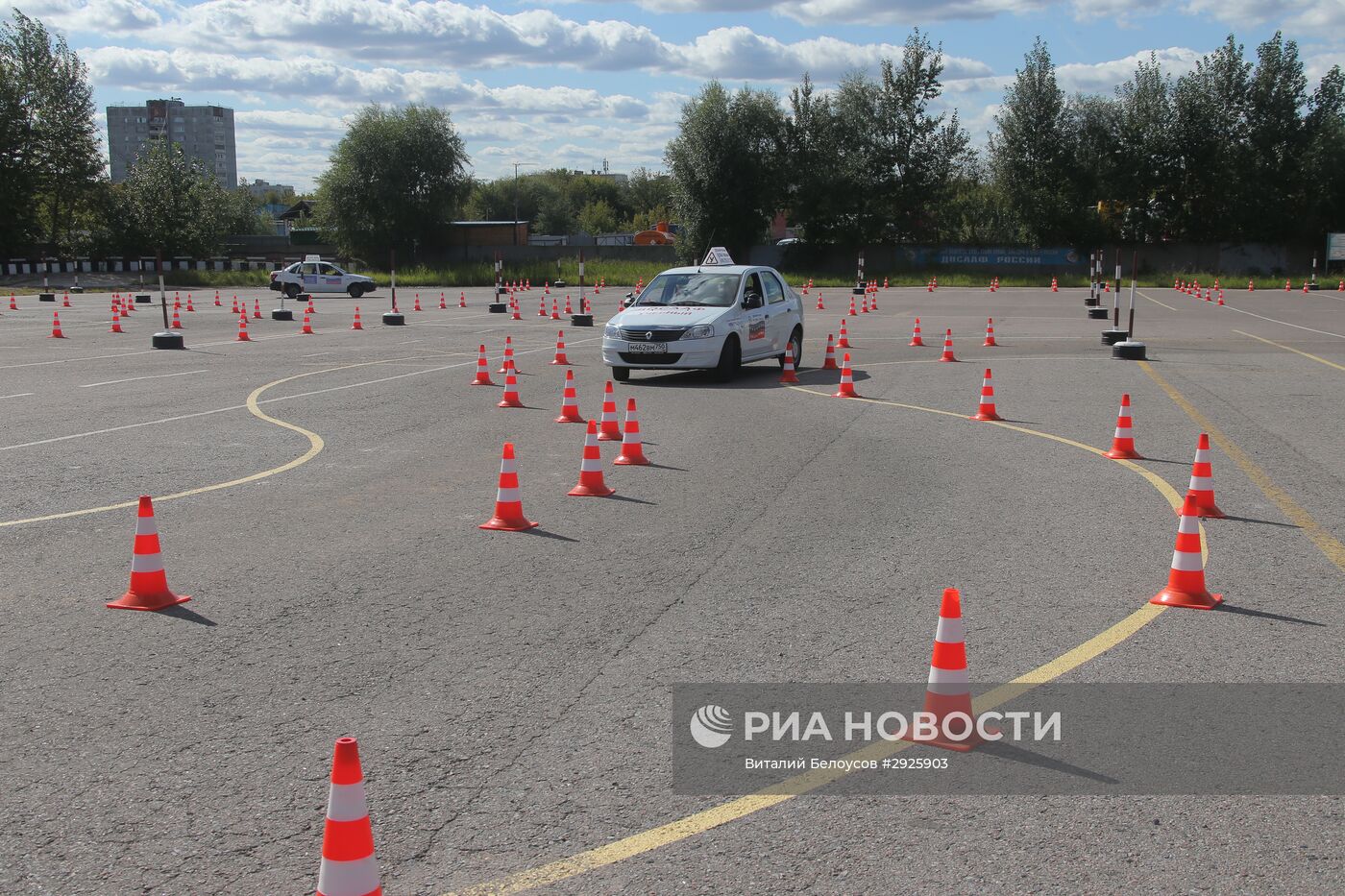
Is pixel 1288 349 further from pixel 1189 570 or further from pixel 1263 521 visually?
pixel 1189 570

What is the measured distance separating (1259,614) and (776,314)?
1405 centimetres

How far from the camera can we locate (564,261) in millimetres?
73750

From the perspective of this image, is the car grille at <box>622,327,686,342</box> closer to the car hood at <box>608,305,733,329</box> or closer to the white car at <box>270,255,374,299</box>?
the car hood at <box>608,305,733,329</box>

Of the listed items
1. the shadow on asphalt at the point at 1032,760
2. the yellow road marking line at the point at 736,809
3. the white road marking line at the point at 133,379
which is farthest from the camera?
the white road marking line at the point at 133,379

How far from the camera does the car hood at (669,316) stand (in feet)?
60.4

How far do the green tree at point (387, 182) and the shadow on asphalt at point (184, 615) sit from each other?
74084mm

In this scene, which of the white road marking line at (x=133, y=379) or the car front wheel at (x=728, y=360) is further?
the car front wheel at (x=728, y=360)

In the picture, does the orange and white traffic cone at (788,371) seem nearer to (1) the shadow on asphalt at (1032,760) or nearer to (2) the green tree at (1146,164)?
(1) the shadow on asphalt at (1032,760)

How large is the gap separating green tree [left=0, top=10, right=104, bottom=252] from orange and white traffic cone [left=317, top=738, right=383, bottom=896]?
7745cm

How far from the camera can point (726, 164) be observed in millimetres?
73000

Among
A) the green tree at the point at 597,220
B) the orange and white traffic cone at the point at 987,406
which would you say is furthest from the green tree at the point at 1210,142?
the green tree at the point at 597,220

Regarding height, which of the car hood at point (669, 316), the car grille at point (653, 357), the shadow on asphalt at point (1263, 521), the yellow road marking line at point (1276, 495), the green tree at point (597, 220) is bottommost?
the shadow on asphalt at point (1263, 521)

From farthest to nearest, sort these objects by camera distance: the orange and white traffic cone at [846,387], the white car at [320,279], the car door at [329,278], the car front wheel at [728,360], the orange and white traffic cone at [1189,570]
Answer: the car door at [329,278] → the white car at [320,279] → the car front wheel at [728,360] → the orange and white traffic cone at [846,387] → the orange and white traffic cone at [1189,570]

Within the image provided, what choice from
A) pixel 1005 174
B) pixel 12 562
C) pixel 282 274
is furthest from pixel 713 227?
pixel 12 562
